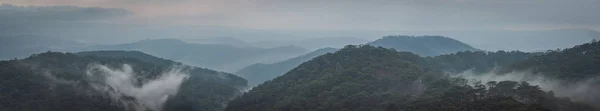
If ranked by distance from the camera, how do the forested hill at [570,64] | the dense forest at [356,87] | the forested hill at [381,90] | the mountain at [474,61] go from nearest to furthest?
the forested hill at [381,90] < the dense forest at [356,87] < the forested hill at [570,64] < the mountain at [474,61]

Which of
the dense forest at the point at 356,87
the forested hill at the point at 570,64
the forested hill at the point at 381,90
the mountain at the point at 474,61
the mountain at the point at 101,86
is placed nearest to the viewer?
the forested hill at the point at 381,90

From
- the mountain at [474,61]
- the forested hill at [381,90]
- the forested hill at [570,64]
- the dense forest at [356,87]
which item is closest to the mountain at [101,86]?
the dense forest at [356,87]

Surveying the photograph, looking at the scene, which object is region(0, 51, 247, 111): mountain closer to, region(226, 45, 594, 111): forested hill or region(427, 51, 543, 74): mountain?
region(226, 45, 594, 111): forested hill

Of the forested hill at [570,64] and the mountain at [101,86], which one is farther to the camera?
the mountain at [101,86]

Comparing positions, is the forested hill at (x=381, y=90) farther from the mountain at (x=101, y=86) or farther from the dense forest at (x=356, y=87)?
the mountain at (x=101, y=86)

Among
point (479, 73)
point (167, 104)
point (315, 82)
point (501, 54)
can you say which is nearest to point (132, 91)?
point (167, 104)

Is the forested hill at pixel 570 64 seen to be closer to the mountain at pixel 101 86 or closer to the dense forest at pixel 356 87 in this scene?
the dense forest at pixel 356 87

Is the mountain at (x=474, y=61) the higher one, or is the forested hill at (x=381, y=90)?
the mountain at (x=474, y=61)
